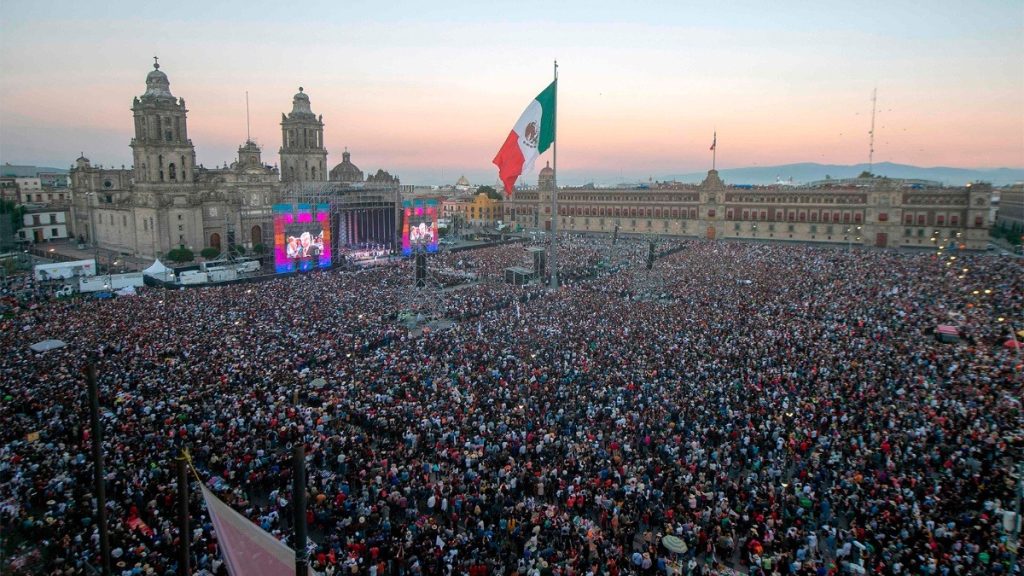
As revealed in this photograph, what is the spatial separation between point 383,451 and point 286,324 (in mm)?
12171

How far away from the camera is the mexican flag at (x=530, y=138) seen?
26484 millimetres

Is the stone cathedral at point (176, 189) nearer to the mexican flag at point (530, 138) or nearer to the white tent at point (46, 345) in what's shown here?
the white tent at point (46, 345)

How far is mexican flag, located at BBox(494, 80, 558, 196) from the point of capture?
2648cm

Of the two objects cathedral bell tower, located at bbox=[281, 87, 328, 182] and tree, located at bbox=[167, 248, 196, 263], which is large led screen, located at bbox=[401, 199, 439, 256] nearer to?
cathedral bell tower, located at bbox=[281, 87, 328, 182]

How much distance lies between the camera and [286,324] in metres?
24.0

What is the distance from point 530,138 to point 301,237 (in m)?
21.5

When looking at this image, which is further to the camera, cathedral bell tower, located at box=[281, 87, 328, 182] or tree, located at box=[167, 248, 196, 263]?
cathedral bell tower, located at box=[281, 87, 328, 182]

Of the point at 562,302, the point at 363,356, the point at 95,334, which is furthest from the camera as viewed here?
the point at 562,302

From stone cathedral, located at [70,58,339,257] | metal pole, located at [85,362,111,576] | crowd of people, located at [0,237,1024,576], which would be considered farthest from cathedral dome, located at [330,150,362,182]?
metal pole, located at [85,362,111,576]

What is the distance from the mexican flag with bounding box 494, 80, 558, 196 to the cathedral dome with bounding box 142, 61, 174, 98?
36398mm

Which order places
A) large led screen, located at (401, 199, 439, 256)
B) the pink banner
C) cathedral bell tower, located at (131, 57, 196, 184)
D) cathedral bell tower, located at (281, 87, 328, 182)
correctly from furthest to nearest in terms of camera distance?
cathedral bell tower, located at (281, 87, 328, 182) → large led screen, located at (401, 199, 439, 256) → cathedral bell tower, located at (131, 57, 196, 184) → the pink banner

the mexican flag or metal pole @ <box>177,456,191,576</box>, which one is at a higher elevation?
the mexican flag

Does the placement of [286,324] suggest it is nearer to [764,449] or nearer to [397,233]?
[764,449]

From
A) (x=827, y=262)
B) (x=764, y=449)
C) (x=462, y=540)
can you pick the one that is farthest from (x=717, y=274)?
(x=462, y=540)
